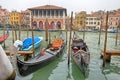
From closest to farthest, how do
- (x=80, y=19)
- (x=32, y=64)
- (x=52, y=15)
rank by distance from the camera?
(x=32, y=64), (x=52, y=15), (x=80, y=19)

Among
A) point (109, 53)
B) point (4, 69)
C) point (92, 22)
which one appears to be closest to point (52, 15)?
point (92, 22)

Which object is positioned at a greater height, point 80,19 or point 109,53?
point 80,19

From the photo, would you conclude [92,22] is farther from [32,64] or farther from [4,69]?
[4,69]

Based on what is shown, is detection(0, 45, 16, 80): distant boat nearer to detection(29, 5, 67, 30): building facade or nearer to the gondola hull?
the gondola hull

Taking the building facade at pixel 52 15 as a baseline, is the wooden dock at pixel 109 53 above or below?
below

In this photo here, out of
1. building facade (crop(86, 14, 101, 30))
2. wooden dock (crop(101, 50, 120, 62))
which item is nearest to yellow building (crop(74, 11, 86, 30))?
building facade (crop(86, 14, 101, 30))

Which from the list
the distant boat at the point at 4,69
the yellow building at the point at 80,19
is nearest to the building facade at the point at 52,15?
the yellow building at the point at 80,19

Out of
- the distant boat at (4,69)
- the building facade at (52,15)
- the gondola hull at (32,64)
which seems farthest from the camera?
the building facade at (52,15)

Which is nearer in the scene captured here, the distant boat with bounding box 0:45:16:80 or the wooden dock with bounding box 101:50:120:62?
the distant boat with bounding box 0:45:16:80

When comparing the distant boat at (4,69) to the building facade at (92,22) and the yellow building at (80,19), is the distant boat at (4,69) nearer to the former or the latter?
the yellow building at (80,19)

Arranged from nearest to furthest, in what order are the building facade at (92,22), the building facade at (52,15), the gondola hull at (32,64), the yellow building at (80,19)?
1. the gondola hull at (32,64)
2. the building facade at (52,15)
3. the yellow building at (80,19)
4. the building facade at (92,22)

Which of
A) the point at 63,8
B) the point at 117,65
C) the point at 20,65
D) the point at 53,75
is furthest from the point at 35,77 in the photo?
the point at 63,8

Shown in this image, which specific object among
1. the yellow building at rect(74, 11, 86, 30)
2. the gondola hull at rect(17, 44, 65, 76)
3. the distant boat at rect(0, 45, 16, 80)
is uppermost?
the yellow building at rect(74, 11, 86, 30)

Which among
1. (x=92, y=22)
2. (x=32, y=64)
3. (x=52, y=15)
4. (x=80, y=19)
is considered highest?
(x=52, y=15)
